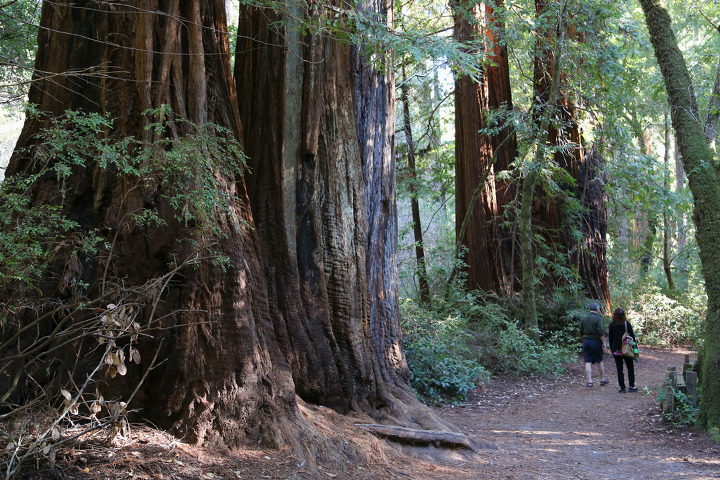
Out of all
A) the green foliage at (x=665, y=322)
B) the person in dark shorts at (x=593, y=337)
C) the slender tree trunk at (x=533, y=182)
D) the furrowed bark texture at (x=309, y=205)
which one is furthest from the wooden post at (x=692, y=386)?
the green foliage at (x=665, y=322)

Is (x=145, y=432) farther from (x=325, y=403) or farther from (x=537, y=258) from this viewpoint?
(x=537, y=258)

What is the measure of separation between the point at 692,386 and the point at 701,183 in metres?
2.85

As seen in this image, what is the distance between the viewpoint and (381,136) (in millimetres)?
7473

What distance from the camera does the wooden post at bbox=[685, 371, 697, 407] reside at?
26.3 feet

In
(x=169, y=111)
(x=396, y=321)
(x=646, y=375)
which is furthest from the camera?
(x=646, y=375)

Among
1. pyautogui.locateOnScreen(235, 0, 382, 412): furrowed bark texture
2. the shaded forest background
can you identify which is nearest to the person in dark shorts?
the shaded forest background

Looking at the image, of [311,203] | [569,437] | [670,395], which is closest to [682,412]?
[670,395]

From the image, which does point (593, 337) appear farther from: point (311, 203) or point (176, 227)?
point (176, 227)

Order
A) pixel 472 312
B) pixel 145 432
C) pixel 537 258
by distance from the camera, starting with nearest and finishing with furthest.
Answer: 1. pixel 145 432
2. pixel 472 312
3. pixel 537 258

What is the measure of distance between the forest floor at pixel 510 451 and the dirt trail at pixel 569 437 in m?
0.01

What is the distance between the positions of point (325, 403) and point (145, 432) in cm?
211

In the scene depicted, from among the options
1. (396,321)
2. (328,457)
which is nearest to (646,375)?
(396,321)

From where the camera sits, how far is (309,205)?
6.12 meters

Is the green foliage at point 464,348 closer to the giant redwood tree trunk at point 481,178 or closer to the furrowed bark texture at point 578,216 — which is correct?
the giant redwood tree trunk at point 481,178
